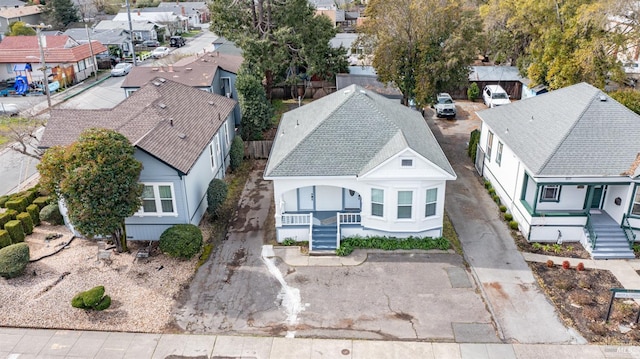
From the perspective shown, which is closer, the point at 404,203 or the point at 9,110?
the point at 404,203

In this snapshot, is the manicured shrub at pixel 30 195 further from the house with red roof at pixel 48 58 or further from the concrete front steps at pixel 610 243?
the house with red roof at pixel 48 58

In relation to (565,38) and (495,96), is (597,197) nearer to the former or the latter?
(565,38)

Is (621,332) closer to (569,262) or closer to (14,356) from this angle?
(569,262)

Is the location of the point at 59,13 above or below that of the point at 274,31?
below

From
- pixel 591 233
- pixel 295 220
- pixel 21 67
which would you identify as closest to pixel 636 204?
pixel 591 233

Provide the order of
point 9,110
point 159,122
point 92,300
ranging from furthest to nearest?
point 9,110 → point 159,122 → point 92,300

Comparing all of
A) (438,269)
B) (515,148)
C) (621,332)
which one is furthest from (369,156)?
(621,332)

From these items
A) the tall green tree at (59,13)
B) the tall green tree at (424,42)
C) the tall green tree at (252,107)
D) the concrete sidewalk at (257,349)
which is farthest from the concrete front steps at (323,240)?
the tall green tree at (59,13)
